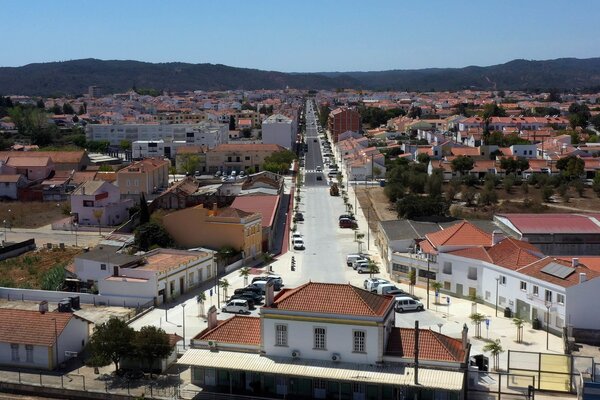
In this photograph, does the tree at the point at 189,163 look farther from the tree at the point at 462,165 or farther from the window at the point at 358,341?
the window at the point at 358,341

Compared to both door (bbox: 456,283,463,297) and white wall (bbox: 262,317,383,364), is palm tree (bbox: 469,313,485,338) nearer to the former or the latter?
door (bbox: 456,283,463,297)

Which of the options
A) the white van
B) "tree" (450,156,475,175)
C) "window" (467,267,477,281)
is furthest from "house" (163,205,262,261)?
"tree" (450,156,475,175)

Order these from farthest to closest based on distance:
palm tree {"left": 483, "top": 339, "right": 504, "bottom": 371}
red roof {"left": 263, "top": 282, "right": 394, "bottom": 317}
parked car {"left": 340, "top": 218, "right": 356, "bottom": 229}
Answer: parked car {"left": 340, "top": 218, "right": 356, "bottom": 229}
palm tree {"left": 483, "top": 339, "right": 504, "bottom": 371}
red roof {"left": 263, "top": 282, "right": 394, "bottom": 317}

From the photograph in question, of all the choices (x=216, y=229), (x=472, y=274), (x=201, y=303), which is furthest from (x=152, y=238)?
(x=472, y=274)

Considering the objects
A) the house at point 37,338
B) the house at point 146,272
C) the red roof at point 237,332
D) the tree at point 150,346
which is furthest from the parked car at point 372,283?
the house at point 37,338

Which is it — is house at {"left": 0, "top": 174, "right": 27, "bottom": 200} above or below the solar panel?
below

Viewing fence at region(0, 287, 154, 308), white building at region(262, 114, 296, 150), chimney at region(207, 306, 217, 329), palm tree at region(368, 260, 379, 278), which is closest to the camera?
chimney at region(207, 306, 217, 329)
